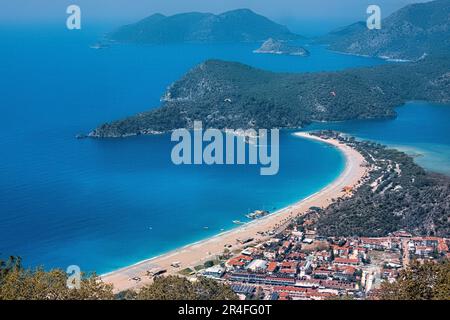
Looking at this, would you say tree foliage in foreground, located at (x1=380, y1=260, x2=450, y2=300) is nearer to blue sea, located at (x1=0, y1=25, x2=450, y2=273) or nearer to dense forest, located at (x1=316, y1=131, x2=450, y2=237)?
blue sea, located at (x1=0, y1=25, x2=450, y2=273)

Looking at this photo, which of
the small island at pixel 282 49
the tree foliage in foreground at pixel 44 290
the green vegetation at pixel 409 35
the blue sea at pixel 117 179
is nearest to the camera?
the tree foliage in foreground at pixel 44 290

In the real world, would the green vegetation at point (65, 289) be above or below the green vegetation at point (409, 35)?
below

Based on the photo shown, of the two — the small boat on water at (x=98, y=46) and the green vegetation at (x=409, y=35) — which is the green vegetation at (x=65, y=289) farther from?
the small boat on water at (x=98, y=46)

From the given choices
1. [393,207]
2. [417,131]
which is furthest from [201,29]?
[393,207]

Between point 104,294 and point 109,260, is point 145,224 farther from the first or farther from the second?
point 104,294

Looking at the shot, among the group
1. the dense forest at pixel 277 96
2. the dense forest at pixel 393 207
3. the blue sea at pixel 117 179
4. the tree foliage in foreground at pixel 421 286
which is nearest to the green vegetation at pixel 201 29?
the blue sea at pixel 117 179
